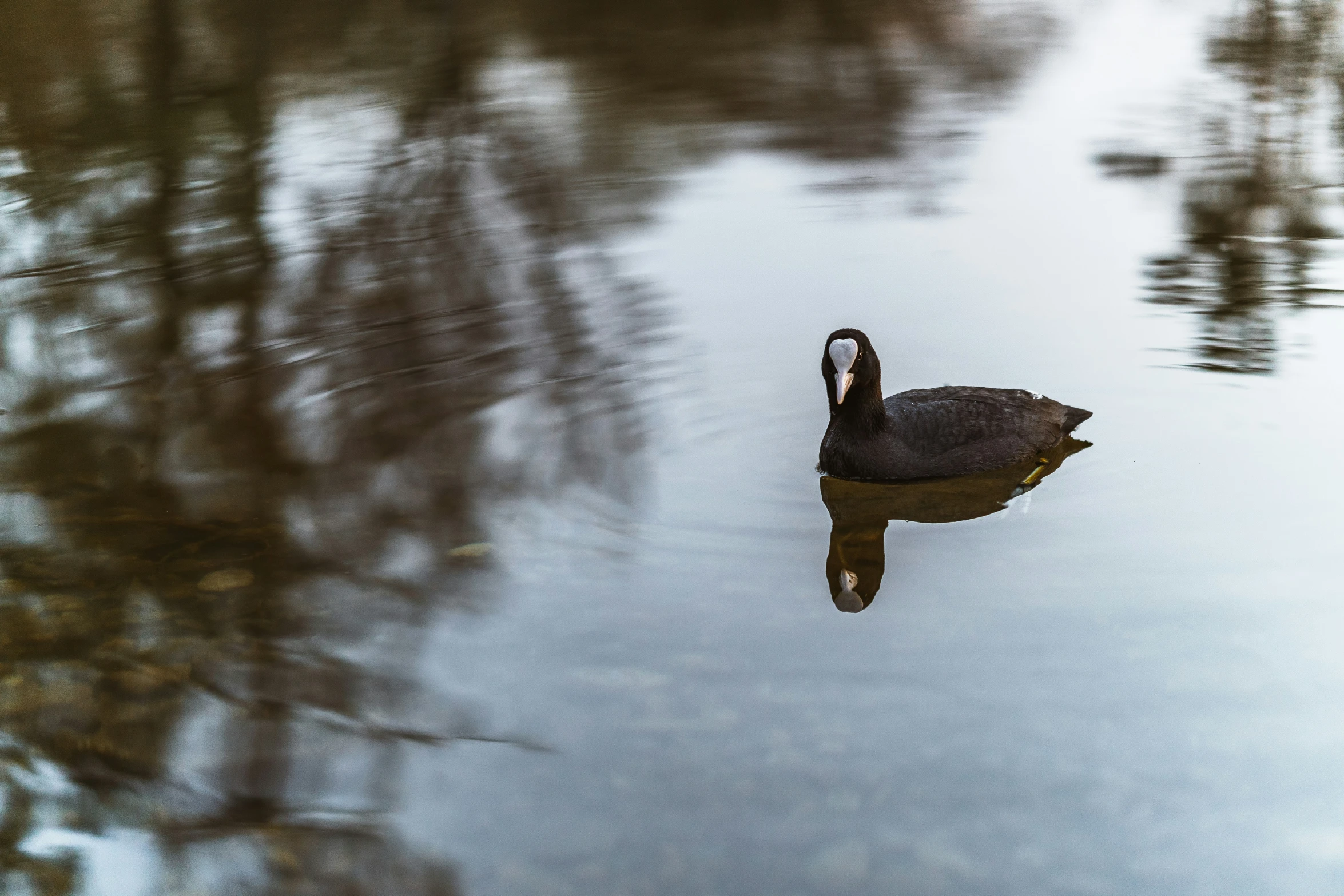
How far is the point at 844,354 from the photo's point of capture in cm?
620

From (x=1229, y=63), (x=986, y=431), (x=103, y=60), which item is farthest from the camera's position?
(x=103, y=60)

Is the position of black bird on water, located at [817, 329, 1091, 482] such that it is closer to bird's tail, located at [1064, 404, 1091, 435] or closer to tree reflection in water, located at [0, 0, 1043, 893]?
bird's tail, located at [1064, 404, 1091, 435]

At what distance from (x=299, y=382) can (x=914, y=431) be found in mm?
3543

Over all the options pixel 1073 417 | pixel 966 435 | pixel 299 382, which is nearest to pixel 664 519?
pixel 966 435

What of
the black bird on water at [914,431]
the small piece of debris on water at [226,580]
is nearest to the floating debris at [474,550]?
the small piece of debris on water at [226,580]

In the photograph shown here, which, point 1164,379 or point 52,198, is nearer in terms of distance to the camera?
point 1164,379

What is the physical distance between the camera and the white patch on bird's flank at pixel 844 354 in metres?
6.19

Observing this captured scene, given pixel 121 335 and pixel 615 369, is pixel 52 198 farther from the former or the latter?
pixel 615 369

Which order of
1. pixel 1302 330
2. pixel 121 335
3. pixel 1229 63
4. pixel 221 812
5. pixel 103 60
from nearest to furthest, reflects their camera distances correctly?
pixel 221 812
pixel 1302 330
pixel 121 335
pixel 1229 63
pixel 103 60

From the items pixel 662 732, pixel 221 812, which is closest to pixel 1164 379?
pixel 662 732

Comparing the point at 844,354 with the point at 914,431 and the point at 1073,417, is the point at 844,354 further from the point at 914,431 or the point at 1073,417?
the point at 1073,417

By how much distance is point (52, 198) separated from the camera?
462 inches

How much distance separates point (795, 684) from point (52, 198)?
30.8 feet

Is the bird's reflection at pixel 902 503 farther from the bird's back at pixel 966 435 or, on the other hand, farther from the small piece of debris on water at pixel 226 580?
the small piece of debris on water at pixel 226 580
